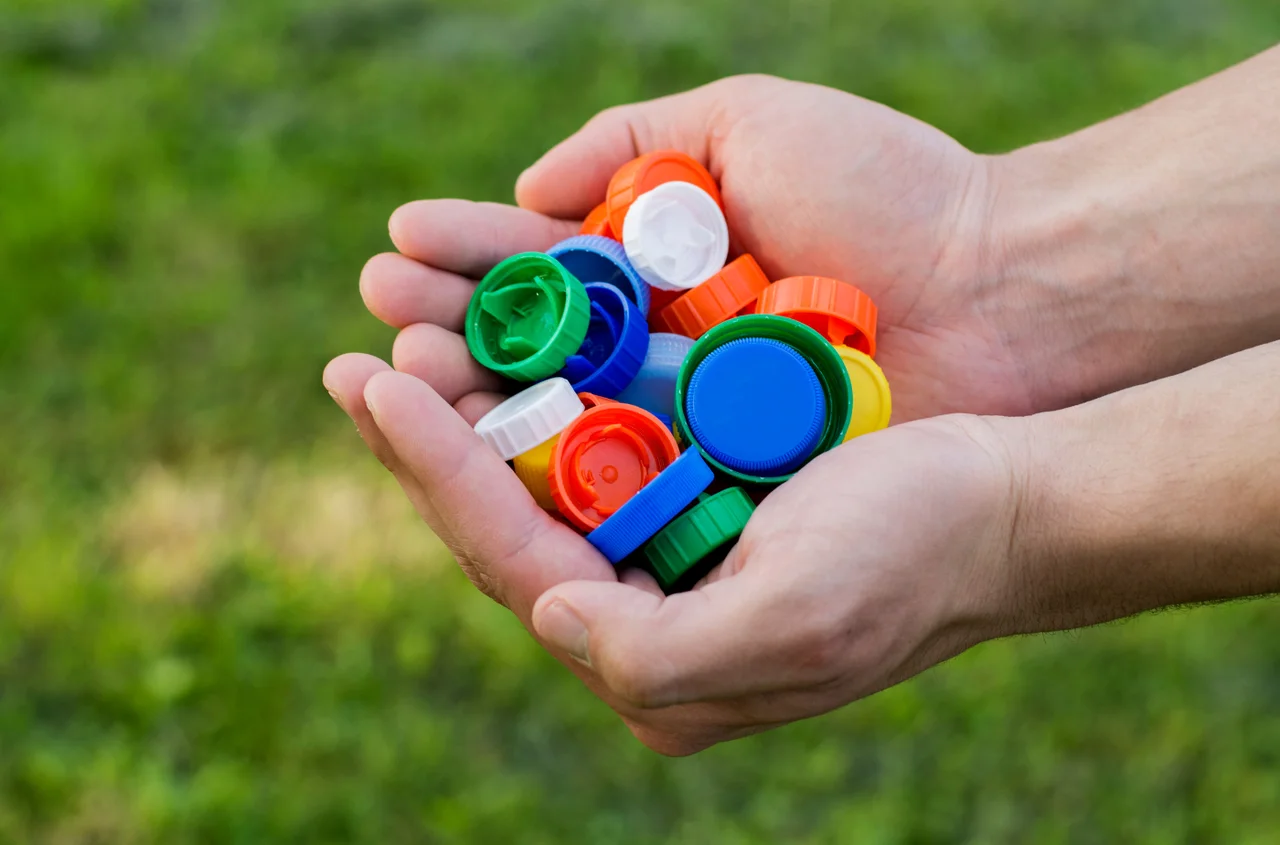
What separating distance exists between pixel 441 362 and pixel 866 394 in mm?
1172

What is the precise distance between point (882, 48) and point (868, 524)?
4517 mm

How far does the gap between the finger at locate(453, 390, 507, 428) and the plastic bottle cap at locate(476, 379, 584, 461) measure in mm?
137

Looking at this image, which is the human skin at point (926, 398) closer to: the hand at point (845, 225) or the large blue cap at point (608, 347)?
the hand at point (845, 225)

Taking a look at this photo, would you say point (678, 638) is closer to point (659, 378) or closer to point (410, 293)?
point (659, 378)

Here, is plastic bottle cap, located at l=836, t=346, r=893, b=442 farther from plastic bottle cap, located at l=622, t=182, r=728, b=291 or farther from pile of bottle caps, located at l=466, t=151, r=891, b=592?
plastic bottle cap, located at l=622, t=182, r=728, b=291

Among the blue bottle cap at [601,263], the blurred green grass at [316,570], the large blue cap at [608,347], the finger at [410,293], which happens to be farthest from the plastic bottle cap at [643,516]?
the blurred green grass at [316,570]

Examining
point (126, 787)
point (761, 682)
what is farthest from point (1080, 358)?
point (126, 787)

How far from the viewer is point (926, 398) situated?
11.2ft

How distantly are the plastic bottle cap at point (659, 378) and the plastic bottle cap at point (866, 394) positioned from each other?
463 mm

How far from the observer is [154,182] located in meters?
5.24

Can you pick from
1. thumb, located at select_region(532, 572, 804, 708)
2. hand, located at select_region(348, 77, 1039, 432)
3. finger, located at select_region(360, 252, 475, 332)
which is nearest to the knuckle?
thumb, located at select_region(532, 572, 804, 708)

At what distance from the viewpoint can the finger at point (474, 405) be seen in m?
3.16

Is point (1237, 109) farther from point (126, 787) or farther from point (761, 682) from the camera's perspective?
point (126, 787)

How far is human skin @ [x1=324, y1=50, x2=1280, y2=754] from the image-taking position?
7.68 ft
